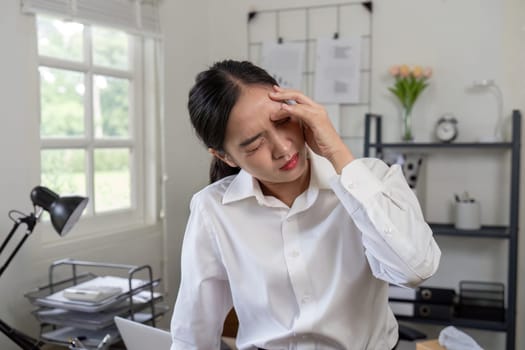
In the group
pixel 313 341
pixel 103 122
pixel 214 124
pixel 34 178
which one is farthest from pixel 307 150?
pixel 103 122

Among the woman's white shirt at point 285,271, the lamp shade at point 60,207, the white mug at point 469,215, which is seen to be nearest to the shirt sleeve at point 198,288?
the woman's white shirt at point 285,271

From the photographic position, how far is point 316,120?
952 millimetres

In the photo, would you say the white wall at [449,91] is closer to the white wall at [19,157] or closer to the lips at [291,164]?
the white wall at [19,157]

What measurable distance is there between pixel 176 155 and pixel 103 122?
0.50 m

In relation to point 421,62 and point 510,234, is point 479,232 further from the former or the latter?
point 421,62

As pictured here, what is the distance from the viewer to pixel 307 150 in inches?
42.8

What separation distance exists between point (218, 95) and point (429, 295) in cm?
198

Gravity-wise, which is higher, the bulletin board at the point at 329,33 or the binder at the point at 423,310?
the bulletin board at the point at 329,33

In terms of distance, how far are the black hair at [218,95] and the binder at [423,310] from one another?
72.8 inches

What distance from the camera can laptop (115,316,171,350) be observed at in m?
1.30

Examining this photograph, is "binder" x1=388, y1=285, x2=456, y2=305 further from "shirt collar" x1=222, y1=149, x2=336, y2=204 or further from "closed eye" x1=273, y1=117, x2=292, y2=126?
"closed eye" x1=273, y1=117, x2=292, y2=126

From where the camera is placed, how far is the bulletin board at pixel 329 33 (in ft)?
9.45

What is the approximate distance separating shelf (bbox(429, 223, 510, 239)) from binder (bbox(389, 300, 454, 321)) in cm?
35

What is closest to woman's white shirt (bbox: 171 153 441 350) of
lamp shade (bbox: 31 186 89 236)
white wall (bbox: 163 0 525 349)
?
lamp shade (bbox: 31 186 89 236)
